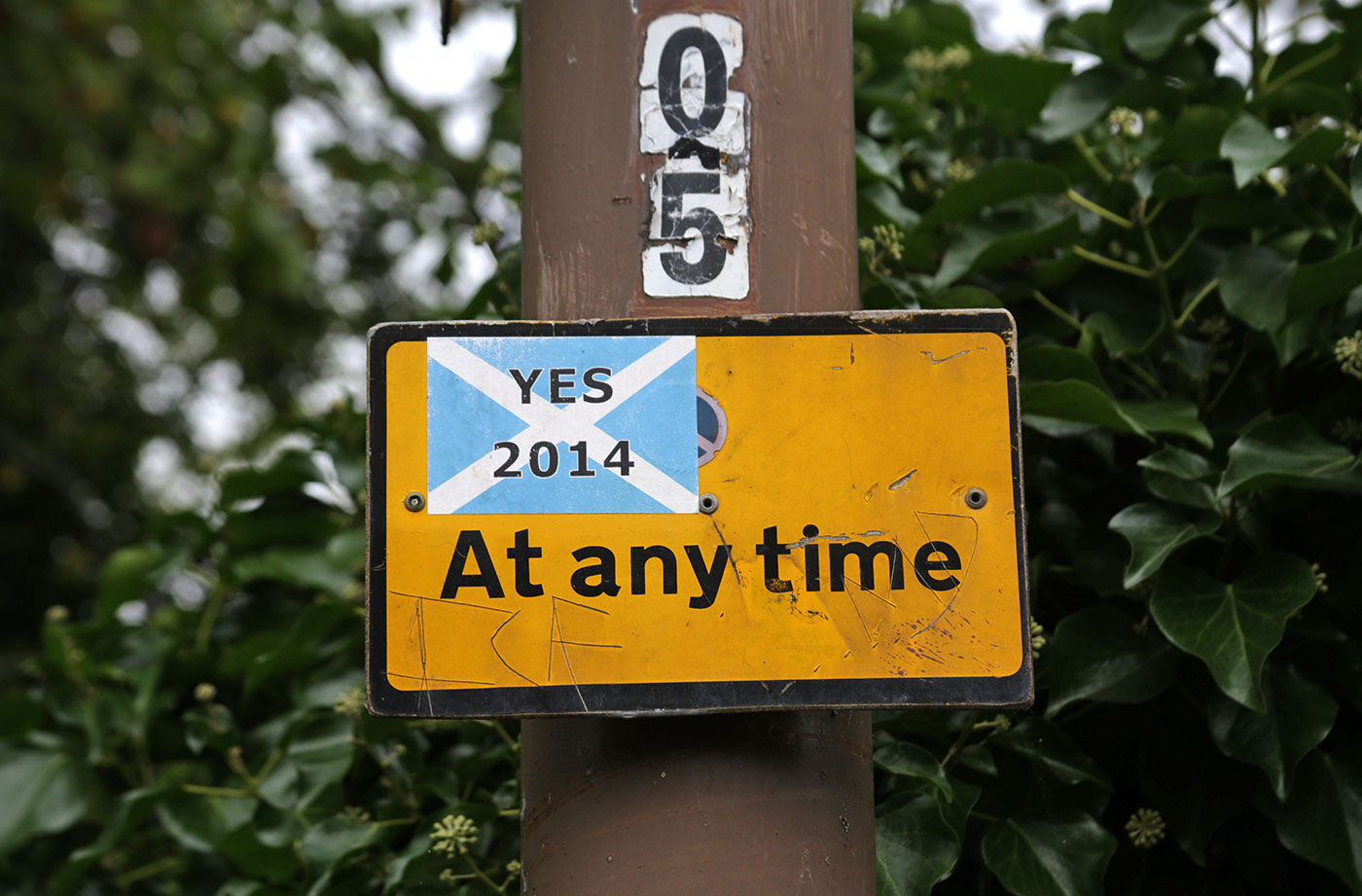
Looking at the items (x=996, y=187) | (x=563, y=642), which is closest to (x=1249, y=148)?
(x=996, y=187)

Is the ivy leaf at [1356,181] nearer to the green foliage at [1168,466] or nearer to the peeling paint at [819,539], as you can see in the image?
the green foliage at [1168,466]

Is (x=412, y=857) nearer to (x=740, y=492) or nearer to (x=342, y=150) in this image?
(x=740, y=492)

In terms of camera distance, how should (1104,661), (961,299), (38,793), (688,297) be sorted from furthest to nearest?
(38,793), (961,299), (1104,661), (688,297)

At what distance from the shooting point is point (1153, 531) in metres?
1.39

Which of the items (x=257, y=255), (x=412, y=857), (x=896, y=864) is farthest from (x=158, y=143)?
(x=896, y=864)

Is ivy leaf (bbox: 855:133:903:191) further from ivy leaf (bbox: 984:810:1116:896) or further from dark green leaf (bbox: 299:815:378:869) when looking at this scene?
dark green leaf (bbox: 299:815:378:869)

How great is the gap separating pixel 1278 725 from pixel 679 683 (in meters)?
0.73

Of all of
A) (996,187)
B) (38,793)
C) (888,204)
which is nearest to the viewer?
(996,187)

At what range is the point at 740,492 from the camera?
1068 millimetres

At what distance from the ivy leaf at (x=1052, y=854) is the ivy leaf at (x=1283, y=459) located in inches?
16.2

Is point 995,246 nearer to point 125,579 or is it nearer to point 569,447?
point 569,447

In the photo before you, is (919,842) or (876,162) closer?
(919,842)

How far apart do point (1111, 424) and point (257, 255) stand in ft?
13.6

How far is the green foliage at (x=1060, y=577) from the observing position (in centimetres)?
137
